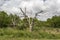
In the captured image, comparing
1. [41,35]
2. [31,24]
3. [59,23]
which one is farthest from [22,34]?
[59,23]

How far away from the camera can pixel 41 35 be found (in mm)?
25500

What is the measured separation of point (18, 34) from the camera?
2428 centimetres

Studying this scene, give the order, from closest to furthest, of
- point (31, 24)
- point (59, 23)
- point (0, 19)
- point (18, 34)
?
1. point (18, 34)
2. point (31, 24)
3. point (0, 19)
4. point (59, 23)

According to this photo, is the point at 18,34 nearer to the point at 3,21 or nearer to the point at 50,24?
the point at 3,21

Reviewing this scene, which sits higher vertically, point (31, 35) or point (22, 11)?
point (22, 11)

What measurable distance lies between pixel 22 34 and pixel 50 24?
6528cm

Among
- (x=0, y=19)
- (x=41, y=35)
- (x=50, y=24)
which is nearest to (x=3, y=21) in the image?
(x=0, y=19)

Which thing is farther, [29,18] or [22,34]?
[29,18]

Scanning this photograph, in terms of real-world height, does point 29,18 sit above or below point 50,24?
above

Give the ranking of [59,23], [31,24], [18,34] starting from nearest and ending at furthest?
1. [18,34]
2. [31,24]
3. [59,23]

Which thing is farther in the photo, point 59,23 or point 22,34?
point 59,23

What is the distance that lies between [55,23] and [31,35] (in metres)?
64.0

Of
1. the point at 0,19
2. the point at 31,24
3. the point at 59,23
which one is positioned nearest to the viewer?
the point at 31,24

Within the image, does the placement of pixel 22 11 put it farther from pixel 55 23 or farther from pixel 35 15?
pixel 55 23
